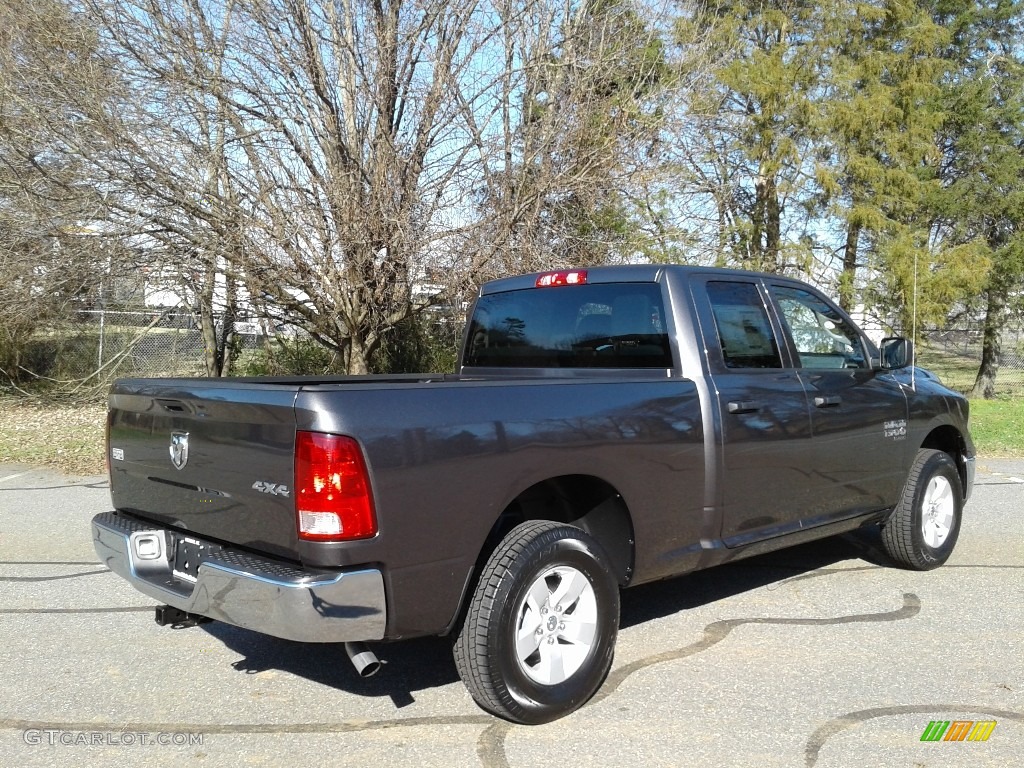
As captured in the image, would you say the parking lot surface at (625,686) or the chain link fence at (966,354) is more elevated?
the chain link fence at (966,354)

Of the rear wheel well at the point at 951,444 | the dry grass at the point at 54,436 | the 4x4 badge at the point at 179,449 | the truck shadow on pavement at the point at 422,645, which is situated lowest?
the truck shadow on pavement at the point at 422,645

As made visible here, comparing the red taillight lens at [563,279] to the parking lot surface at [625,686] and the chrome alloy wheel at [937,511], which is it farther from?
the chrome alloy wheel at [937,511]

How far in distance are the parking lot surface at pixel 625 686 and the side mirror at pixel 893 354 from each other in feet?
4.45

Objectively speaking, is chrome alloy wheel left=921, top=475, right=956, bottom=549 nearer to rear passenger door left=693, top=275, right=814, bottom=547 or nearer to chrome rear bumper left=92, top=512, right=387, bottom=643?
rear passenger door left=693, top=275, right=814, bottom=547

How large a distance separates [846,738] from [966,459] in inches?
136

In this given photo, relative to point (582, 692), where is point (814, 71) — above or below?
above

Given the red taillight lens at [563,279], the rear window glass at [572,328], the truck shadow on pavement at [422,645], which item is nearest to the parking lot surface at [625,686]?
the truck shadow on pavement at [422,645]

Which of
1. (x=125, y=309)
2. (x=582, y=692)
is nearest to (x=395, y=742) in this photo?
(x=582, y=692)

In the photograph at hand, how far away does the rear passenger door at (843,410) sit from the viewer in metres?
5.24

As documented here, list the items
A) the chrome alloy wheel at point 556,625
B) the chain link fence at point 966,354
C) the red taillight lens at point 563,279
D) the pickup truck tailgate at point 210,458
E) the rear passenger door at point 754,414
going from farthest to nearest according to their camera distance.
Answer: the chain link fence at point 966,354 < the red taillight lens at point 563,279 < the rear passenger door at point 754,414 < the chrome alloy wheel at point 556,625 < the pickup truck tailgate at point 210,458

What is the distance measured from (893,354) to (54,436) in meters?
10.9

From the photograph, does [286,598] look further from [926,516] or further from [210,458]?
[926,516]

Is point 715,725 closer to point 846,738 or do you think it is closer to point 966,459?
A: point 846,738

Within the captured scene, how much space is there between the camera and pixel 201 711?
13.1 ft
